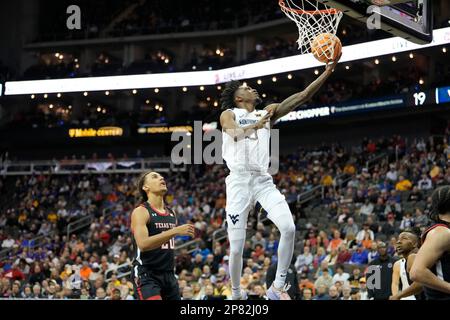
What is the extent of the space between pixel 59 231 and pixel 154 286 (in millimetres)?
21206

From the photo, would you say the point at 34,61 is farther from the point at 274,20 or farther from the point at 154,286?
the point at 154,286

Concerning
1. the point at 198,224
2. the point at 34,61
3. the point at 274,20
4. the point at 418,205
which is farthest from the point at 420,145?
the point at 34,61

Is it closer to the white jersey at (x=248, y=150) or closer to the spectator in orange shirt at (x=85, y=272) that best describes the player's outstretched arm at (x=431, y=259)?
the white jersey at (x=248, y=150)

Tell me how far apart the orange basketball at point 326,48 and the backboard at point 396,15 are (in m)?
0.42

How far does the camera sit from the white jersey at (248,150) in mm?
7922

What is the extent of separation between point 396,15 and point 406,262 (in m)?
2.91

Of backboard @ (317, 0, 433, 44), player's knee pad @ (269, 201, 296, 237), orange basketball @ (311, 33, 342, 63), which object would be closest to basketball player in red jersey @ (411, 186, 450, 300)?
player's knee pad @ (269, 201, 296, 237)

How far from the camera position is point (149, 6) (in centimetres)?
3891

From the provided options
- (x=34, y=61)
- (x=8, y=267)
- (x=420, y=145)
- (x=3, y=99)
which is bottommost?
(x=8, y=267)

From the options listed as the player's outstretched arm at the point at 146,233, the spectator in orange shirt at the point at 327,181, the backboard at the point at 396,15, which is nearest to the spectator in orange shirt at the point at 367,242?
the spectator in orange shirt at the point at 327,181

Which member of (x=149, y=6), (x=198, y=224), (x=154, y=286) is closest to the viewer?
(x=154, y=286)

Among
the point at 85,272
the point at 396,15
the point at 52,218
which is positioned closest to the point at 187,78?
the point at 52,218

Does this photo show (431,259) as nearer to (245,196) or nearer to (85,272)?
(245,196)

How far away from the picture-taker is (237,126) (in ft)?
25.6
